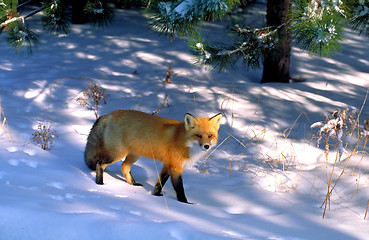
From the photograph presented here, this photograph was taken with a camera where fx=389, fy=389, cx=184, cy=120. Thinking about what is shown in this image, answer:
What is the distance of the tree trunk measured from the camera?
6.60 meters

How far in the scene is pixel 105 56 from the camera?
28.9 feet

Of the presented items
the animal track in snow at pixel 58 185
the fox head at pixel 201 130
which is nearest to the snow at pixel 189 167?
the animal track in snow at pixel 58 185

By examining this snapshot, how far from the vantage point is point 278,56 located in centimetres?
689

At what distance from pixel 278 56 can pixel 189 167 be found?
314 centimetres

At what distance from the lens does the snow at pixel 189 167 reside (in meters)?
2.82

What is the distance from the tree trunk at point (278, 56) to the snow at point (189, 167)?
0.32 m

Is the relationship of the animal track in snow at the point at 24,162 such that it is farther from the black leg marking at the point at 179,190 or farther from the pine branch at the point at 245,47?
the pine branch at the point at 245,47

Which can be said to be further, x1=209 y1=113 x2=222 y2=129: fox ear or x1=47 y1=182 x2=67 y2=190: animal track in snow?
x1=209 y1=113 x2=222 y2=129: fox ear

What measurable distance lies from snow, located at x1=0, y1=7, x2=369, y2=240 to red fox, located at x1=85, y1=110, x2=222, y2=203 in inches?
7.9

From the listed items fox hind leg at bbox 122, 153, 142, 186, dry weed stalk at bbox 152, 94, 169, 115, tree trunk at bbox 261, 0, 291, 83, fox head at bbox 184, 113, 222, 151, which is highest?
tree trunk at bbox 261, 0, 291, 83

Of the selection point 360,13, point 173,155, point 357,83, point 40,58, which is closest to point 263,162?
point 173,155

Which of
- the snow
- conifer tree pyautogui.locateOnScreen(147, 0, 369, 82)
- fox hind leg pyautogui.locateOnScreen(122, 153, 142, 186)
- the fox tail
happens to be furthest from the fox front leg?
conifer tree pyautogui.locateOnScreen(147, 0, 369, 82)

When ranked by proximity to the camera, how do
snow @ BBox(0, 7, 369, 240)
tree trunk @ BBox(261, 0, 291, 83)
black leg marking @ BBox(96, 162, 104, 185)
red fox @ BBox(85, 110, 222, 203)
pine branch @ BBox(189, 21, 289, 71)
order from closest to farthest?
snow @ BBox(0, 7, 369, 240), red fox @ BBox(85, 110, 222, 203), black leg marking @ BBox(96, 162, 104, 185), pine branch @ BBox(189, 21, 289, 71), tree trunk @ BBox(261, 0, 291, 83)

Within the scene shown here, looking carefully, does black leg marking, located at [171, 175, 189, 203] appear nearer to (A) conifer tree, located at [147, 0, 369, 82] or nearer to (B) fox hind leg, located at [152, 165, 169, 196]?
(B) fox hind leg, located at [152, 165, 169, 196]
